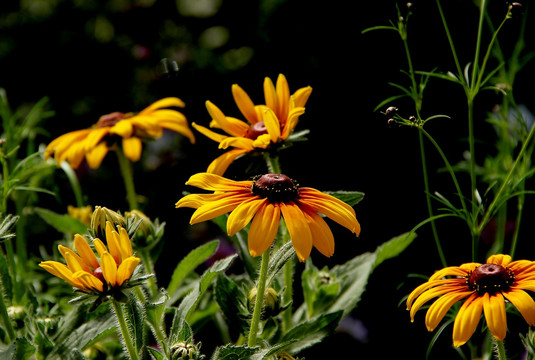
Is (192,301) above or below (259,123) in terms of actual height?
below

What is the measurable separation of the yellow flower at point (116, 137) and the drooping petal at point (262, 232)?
0.47 meters

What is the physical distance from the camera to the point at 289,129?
974mm

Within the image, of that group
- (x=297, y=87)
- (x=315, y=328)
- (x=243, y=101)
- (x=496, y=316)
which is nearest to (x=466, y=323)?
(x=496, y=316)

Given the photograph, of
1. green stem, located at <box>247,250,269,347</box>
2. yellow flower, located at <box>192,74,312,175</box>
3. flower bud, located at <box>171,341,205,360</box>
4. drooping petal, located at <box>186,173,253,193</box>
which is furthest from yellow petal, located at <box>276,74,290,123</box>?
flower bud, located at <box>171,341,205,360</box>

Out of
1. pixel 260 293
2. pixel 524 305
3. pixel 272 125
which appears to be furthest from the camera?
pixel 272 125

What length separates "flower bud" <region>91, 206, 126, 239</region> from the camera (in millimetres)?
850

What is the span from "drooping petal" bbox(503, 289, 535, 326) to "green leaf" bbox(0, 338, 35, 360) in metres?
0.55

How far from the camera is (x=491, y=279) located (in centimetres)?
77

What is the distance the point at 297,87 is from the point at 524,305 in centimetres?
115

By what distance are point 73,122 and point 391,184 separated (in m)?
0.91

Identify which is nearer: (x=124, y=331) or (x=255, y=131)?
(x=124, y=331)

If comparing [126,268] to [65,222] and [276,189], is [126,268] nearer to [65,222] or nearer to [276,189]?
[276,189]

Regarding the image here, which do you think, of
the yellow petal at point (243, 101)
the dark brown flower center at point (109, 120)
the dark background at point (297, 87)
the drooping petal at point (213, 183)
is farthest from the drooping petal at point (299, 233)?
the dark brown flower center at point (109, 120)

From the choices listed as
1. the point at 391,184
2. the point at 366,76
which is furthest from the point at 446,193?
the point at 366,76
